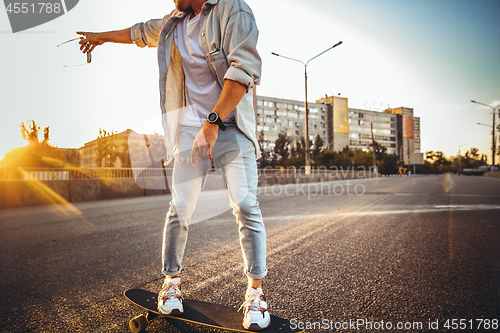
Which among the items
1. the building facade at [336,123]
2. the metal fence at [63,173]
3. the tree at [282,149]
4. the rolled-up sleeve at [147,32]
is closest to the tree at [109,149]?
the metal fence at [63,173]

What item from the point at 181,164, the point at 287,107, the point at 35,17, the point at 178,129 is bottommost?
the point at 181,164

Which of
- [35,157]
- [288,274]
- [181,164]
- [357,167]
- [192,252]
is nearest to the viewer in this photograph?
[181,164]

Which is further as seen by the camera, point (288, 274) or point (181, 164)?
point (288, 274)

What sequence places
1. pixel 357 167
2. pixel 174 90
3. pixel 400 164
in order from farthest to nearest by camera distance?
pixel 400 164 → pixel 357 167 → pixel 174 90

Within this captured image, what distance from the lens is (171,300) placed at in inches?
64.2

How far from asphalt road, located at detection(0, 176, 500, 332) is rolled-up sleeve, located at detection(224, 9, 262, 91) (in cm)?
133

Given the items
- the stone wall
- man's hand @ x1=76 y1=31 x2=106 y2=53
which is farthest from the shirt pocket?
the stone wall

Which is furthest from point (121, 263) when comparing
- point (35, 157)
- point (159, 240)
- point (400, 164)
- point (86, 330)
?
point (400, 164)

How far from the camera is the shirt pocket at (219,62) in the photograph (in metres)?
1.66

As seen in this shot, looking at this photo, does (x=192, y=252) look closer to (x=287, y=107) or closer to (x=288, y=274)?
(x=288, y=274)

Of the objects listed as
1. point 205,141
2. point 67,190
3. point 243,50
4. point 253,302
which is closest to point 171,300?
point 253,302

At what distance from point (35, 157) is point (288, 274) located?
26.0m

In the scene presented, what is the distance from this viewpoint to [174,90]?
6.07 ft

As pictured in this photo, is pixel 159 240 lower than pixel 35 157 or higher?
lower
